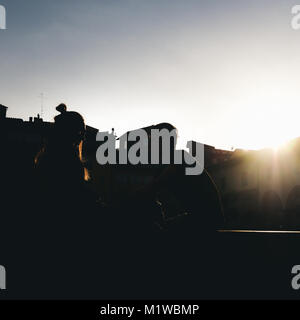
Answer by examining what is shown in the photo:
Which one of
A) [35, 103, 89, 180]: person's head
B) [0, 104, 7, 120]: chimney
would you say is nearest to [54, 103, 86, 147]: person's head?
[35, 103, 89, 180]: person's head

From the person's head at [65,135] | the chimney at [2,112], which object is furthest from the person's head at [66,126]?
the chimney at [2,112]

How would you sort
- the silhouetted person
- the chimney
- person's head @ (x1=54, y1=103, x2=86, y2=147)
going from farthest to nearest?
the chimney → person's head @ (x1=54, y1=103, x2=86, y2=147) → the silhouetted person

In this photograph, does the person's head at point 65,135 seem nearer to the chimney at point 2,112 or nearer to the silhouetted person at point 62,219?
the silhouetted person at point 62,219

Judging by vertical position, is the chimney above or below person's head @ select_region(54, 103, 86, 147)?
above

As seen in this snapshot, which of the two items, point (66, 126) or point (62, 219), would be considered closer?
point (62, 219)

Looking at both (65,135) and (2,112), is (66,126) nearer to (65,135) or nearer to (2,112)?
(65,135)

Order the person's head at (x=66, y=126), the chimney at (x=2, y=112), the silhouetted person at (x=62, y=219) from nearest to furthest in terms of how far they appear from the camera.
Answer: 1. the silhouetted person at (x=62, y=219)
2. the person's head at (x=66, y=126)
3. the chimney at (x=2, y=112)

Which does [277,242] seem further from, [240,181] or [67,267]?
[240,181]

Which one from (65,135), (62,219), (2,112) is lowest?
(62,219)

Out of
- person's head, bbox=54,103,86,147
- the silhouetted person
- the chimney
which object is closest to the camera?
the silhouetted person

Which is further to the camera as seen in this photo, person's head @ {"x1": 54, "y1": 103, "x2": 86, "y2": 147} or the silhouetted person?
person's head @ {"x1": 54, "y1": 103, "x2": 86, "y2": 147}

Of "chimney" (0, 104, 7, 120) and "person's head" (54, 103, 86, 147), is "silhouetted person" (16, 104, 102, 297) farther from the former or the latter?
"chimney" (0, 104, 7, 120)

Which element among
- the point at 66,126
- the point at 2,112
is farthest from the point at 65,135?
the point at 2,112

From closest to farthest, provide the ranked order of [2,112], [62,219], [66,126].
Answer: [62,219]
[66,126]
[2,112]
